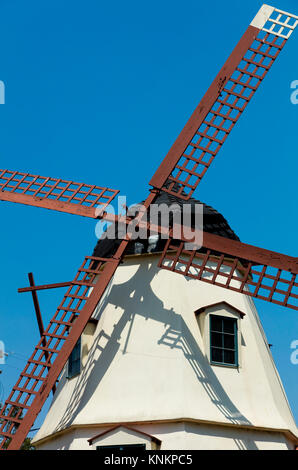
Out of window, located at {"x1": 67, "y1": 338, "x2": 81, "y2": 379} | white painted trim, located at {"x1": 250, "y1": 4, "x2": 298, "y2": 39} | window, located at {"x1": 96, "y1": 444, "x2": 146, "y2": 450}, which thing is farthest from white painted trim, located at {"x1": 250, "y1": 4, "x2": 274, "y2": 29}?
window, located at {"x1": 96, "y1": 444, "x2": 146, "y2": 450}

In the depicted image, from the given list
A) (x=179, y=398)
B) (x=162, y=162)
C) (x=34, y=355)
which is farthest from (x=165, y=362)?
(x=162, y=162)

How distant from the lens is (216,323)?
1193 centimetres

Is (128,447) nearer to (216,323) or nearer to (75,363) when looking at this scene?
(75,363)

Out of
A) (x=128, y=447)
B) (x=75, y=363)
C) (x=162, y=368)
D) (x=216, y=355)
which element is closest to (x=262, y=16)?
(x=216, y=355)

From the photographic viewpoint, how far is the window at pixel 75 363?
12.3 meters

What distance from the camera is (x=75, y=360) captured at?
491 inches

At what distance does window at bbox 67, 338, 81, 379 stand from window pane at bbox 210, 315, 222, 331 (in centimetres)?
251

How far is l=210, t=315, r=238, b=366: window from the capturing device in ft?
38.5

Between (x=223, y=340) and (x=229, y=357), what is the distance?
0.31 metres

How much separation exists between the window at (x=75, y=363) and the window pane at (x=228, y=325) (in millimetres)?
2707

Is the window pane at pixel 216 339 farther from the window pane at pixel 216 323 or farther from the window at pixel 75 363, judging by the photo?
the window at pixel 75 363

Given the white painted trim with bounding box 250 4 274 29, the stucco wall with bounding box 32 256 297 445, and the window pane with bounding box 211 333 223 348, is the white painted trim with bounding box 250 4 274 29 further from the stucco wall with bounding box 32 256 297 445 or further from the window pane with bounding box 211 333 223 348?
the window pane with bounding box 211 333 223 348

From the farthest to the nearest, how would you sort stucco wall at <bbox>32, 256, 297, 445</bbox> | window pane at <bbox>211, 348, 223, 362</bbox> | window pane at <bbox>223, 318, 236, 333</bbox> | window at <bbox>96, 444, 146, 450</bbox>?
window pane at <bbox>223, 318, 236, 333</bbox> < window pane at <bbox>211, 348, 223, 362</bbox> < stucco wall at <bbox>32, 256, 297, 445</bbox> < window at <bbox>96, 444, 146, 450</bbox>
